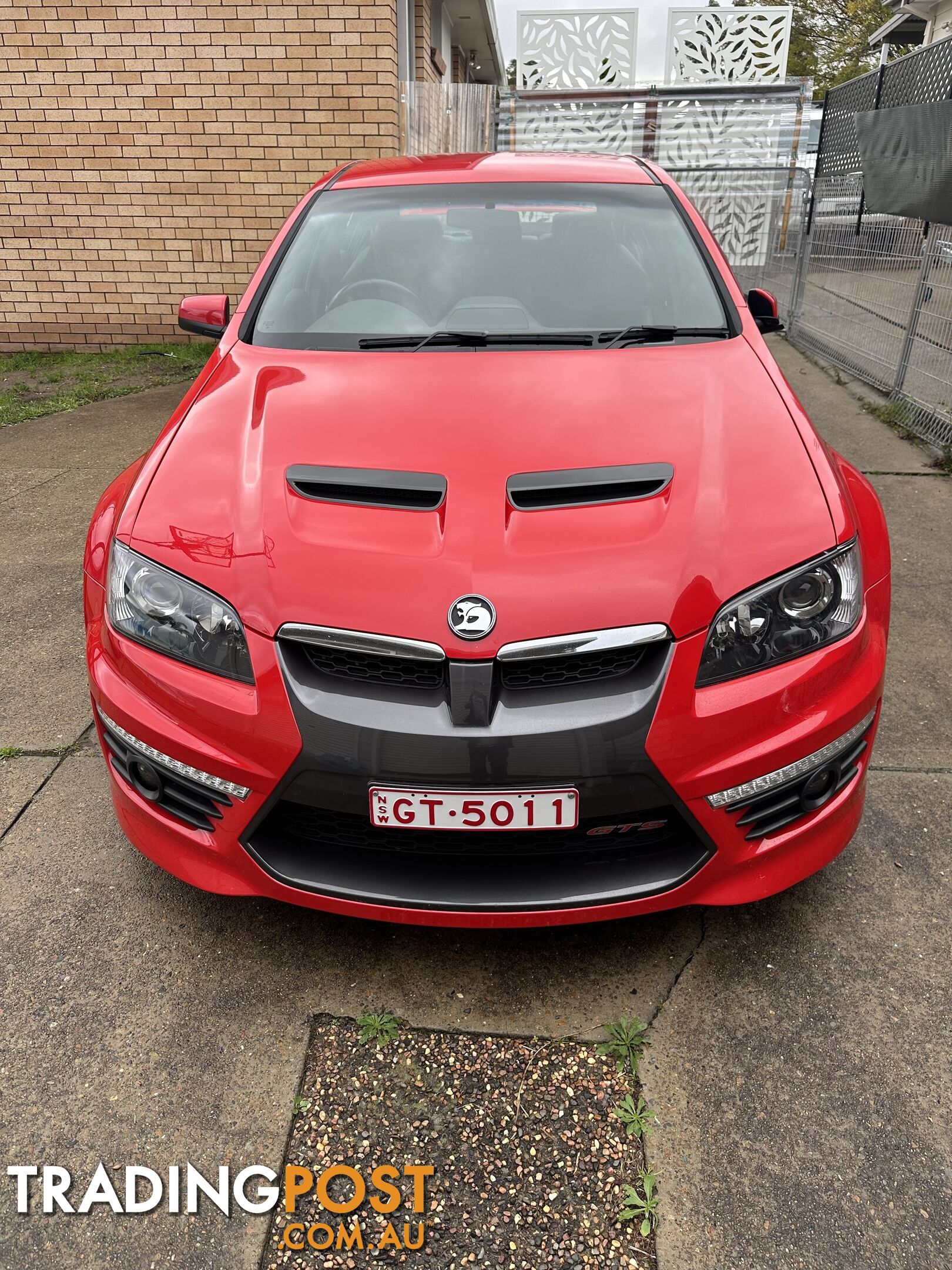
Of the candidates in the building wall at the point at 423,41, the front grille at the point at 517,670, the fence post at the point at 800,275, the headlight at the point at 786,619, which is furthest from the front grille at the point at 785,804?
the building wall at the point at 423,41

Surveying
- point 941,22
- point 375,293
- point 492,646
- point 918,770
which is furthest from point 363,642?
point 941,22

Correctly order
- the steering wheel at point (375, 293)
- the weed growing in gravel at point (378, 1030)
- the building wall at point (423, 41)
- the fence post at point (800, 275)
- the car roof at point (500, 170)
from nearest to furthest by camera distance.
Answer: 1. the weed growing in gravel at point (378, 1030)
2. the steering wheel at point (375, 293)
3. the car roof at point (500, 170)
4. the fence post at point (800, 275)
5. the building wall at point (423, 41)

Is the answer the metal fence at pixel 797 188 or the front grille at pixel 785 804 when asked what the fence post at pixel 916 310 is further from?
the front grille at pixel 785 804

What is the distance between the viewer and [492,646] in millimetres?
1682

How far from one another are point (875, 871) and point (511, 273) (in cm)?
197

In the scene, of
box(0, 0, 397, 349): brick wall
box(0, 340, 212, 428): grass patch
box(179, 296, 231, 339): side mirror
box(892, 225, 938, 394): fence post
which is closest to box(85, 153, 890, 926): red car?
box(179, 296, 231, 339): side mirror

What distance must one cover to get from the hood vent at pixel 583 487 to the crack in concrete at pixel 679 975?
1.00 meters

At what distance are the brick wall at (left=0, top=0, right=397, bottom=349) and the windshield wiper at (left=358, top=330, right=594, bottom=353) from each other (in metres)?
6.32

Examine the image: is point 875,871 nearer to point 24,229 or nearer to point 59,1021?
point 59,1021

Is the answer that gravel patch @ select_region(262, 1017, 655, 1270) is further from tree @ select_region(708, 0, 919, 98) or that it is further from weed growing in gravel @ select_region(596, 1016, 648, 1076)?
tree @ select_region(708, 0, 919, 98)

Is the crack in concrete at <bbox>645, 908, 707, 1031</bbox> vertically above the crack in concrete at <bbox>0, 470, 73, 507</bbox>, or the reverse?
the crack in concrete at <bbox>0, 470, 73, 507</bbox>

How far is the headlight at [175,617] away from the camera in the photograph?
179 cm

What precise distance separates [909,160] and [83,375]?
6.53m

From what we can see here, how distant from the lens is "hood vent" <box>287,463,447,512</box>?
193 centimetres
